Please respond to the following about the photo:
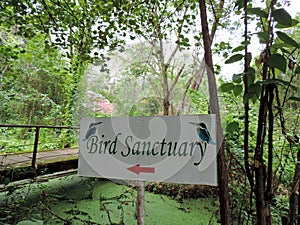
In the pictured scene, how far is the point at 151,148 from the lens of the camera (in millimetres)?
645

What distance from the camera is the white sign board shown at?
0.59 m

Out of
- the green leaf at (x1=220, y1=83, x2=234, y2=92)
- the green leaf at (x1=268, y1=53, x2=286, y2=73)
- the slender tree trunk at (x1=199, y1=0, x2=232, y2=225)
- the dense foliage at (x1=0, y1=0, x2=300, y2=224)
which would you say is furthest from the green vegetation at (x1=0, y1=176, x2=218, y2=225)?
the green leaf at (x1=268, y1=53, x2=286, y2=73)

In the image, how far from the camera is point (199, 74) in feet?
4.99

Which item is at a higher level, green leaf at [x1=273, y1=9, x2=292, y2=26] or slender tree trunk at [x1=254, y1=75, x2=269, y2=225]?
green leaf at [x1=273, y1=9, x2=292, y2=26]

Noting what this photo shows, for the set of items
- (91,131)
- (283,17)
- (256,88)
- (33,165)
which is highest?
(283,17)

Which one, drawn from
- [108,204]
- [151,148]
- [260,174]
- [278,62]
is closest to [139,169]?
[151,148]

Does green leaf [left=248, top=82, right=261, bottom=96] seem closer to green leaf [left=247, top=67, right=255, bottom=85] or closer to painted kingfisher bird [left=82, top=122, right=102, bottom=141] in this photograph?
green leaf [left=247, top=67, right=255, bottom=85]

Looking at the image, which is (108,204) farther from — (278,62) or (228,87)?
(278,62)

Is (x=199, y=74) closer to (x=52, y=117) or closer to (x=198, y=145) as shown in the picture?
(x=198, y=145)

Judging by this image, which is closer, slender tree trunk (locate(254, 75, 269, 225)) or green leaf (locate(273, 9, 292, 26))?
green leaf (locate(273, 9, 292, 26))

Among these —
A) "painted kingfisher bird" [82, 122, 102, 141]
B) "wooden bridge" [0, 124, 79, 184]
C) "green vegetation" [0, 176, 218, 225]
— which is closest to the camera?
"painted kingfisher bird" [82, 122, 102, 141]

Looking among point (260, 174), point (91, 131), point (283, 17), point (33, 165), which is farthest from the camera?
point (33, 165)

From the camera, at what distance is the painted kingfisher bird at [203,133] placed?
1.91 feet

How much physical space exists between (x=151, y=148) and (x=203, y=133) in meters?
0.17
